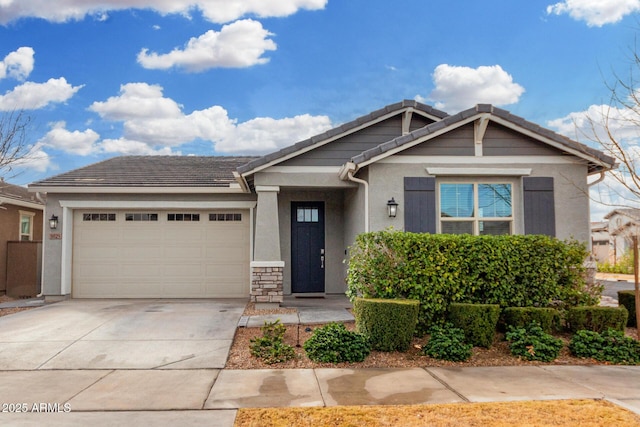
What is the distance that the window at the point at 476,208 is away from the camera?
898cm

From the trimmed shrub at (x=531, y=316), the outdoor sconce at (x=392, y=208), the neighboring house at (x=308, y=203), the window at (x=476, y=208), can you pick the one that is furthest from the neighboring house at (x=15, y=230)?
the trimmed shrub at (x=531, y=316)

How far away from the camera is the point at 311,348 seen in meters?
6.52

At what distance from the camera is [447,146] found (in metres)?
9.03

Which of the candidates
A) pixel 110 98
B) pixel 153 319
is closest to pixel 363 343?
pixel 153 319

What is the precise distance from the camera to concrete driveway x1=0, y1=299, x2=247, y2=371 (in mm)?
6430

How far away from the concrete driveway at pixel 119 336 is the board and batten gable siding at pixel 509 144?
19.9 feet

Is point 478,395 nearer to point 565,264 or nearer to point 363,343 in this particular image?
point 363,343

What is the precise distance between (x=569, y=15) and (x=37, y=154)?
13.8m

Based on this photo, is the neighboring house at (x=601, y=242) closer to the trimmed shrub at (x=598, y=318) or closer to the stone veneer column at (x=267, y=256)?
the trimmed shrub at (x=598, y=318)

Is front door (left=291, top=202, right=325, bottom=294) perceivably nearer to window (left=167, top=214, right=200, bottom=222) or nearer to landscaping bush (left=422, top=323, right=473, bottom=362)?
window (left=167, top=214, right=200, bottom=222)

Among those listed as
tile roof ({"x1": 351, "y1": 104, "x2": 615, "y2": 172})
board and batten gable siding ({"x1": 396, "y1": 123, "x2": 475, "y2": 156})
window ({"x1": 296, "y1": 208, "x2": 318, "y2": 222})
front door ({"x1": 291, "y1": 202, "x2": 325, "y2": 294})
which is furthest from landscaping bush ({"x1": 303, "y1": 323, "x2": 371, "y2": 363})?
window ({"x1": 296, "y1": 208, "x2": 318, "y2": 222})

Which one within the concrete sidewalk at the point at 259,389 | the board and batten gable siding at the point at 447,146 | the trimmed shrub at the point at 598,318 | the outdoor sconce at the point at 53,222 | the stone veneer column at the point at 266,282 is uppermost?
the board and batten gable siding at the point at 447,146

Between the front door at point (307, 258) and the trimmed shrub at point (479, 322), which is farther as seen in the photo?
the front door at point (307, 258)

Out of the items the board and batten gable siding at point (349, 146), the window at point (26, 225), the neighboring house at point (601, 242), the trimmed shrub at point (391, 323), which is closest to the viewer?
the trimmed shrub at point (391, 323)
